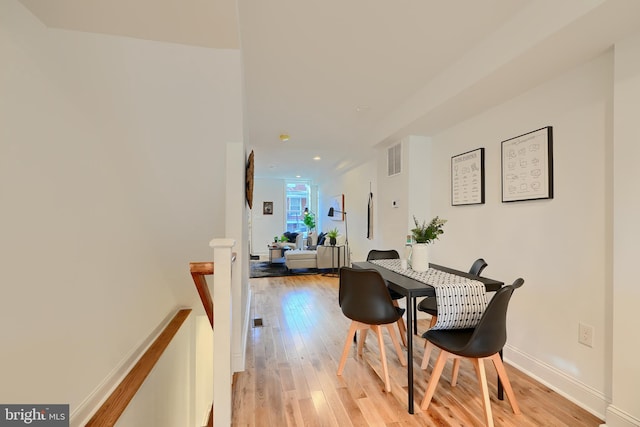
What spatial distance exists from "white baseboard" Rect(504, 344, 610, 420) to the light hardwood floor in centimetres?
5

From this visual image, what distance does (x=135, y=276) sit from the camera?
1.98 meters

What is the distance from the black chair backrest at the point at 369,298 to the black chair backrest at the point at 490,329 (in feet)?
1.73

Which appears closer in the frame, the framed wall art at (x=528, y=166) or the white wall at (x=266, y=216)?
the framed wall art at (x=528, y=166)

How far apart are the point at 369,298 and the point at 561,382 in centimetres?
143

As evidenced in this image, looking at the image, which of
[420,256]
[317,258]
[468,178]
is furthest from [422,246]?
[317,258]

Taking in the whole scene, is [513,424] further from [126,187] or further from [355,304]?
[126,187]

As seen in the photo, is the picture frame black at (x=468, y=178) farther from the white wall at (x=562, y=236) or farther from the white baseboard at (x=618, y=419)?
the white baseboard at (x=618, y=419)

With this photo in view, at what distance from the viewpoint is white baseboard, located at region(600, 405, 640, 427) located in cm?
144

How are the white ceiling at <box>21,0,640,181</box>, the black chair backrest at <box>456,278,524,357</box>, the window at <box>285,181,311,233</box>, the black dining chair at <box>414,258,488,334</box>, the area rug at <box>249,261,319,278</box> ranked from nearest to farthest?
1. the white ceiling at <box>21,0,640,181</box>
2. the black chair backrest at <box>456,278,524,357</box>
3. the black dining chair at <box>414,258,488,334</box>
4. the area rug at <box>249,261,319,278</box>
5. the window at <box>285,181,311,233</box>

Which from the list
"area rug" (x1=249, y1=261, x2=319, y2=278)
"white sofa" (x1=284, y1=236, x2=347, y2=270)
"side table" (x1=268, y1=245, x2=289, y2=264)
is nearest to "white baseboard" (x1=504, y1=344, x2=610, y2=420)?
"white sofa" (x1=284, y1=236, x2=347, y2=270)

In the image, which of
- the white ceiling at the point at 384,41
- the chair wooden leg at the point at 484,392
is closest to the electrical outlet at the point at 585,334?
the chair wooden leg at the point at 484,392

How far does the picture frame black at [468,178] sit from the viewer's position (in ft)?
8.50

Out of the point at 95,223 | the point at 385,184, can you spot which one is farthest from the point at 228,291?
the point at 385,184

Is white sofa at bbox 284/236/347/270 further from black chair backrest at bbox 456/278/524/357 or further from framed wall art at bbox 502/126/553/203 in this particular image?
black chair backrest at bbox 456/278/524/357
